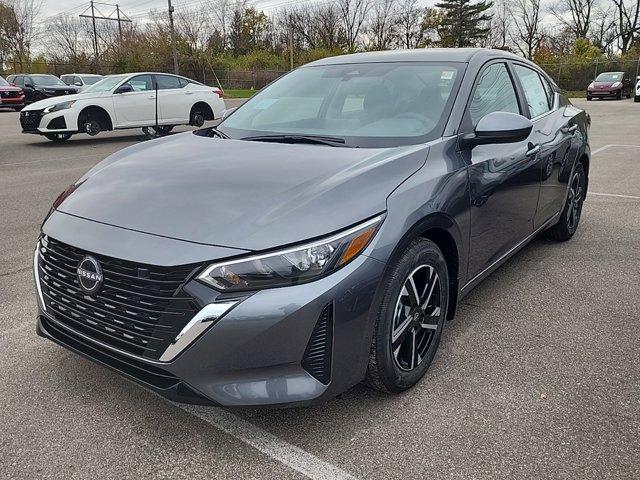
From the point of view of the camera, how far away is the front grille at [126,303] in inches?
80.4

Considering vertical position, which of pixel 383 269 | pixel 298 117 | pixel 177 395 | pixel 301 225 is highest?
pixel 298 117

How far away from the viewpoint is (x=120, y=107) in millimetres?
12578

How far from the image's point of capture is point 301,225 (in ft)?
6.95

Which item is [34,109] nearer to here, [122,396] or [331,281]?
[122,396]

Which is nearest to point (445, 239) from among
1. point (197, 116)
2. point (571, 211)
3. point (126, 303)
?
point (126, 303)

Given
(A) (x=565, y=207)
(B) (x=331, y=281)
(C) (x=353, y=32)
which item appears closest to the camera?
(B) (x=331, y=281)

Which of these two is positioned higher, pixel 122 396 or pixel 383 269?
pixel 383 269

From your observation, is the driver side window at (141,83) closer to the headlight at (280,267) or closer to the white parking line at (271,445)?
the white parking line at (271,445)

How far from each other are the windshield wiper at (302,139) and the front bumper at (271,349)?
970 millimetres

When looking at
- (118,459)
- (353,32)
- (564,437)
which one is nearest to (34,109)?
(118,459)

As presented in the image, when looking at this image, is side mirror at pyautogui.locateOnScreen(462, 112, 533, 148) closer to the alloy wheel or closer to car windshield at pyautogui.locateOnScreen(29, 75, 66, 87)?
the alloy wheel

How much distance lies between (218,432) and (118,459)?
1.34 feet

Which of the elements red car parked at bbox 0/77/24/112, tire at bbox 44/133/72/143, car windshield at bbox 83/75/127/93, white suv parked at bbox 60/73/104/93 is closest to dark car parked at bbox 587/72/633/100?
white suv parked at bbox 60/73/104/93

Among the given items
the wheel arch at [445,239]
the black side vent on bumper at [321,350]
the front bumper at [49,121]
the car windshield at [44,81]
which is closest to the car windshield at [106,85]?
the front bumper at [49,121]
